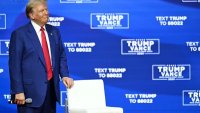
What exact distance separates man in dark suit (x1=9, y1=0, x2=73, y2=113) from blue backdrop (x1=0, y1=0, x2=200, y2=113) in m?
1.48

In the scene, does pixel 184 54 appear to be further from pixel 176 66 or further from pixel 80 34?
pixel 80 34

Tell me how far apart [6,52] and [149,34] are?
1.72 meters

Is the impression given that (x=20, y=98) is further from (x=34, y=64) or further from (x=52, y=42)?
(x=52, y=42)

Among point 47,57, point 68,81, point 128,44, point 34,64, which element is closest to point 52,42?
point 47,57

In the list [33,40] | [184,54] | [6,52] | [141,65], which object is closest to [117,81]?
[141,65]

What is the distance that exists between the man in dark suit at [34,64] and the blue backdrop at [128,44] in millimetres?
1479

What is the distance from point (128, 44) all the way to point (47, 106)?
5.97ft

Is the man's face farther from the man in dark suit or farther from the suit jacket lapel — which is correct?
the suit jacket lapel

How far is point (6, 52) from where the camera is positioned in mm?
6410

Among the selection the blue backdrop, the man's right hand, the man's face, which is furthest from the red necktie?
the blue backdrop

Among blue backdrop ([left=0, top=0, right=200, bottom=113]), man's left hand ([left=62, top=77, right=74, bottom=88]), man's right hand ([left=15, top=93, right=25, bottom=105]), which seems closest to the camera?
man's right hand ([left=15, top=93, right=25, bottom=105])

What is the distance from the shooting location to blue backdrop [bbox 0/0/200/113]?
641cm

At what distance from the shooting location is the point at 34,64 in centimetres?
484

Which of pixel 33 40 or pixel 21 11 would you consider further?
pixel 21 11
